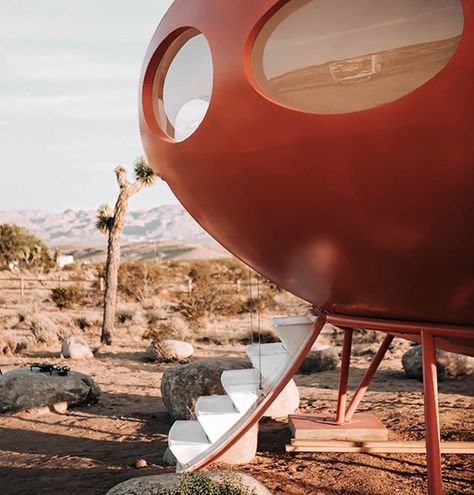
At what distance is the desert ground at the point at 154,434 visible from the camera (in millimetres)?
8281

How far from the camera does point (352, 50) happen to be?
507 cm

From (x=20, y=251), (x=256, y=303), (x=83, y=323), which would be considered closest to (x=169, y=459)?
(x=83, y=323)

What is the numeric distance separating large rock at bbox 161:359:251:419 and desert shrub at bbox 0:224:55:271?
153 feet

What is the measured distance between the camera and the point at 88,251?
403 ft

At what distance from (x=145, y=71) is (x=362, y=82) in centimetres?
247

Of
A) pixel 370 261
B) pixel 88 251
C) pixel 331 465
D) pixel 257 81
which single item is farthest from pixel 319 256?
pixel 88 251

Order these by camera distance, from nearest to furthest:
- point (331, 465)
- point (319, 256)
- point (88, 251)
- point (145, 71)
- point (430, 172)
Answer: point (430, 172), point (319, 256), point (145, 71), point (331, 465), point (88, 251)

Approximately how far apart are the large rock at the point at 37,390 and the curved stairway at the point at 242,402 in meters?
4.47

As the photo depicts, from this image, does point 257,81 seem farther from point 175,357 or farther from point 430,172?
point 175,357

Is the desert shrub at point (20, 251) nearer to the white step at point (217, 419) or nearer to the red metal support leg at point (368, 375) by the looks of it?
the red metal support leg at point (368, 375)

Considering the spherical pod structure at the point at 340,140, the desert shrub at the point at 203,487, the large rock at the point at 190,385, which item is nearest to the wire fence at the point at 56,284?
the large rock at the point at 190,385

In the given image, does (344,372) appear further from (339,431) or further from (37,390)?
(37,390)

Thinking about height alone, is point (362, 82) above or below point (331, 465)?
above

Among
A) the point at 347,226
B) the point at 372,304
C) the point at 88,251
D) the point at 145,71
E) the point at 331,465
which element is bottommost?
the point at 331,465
